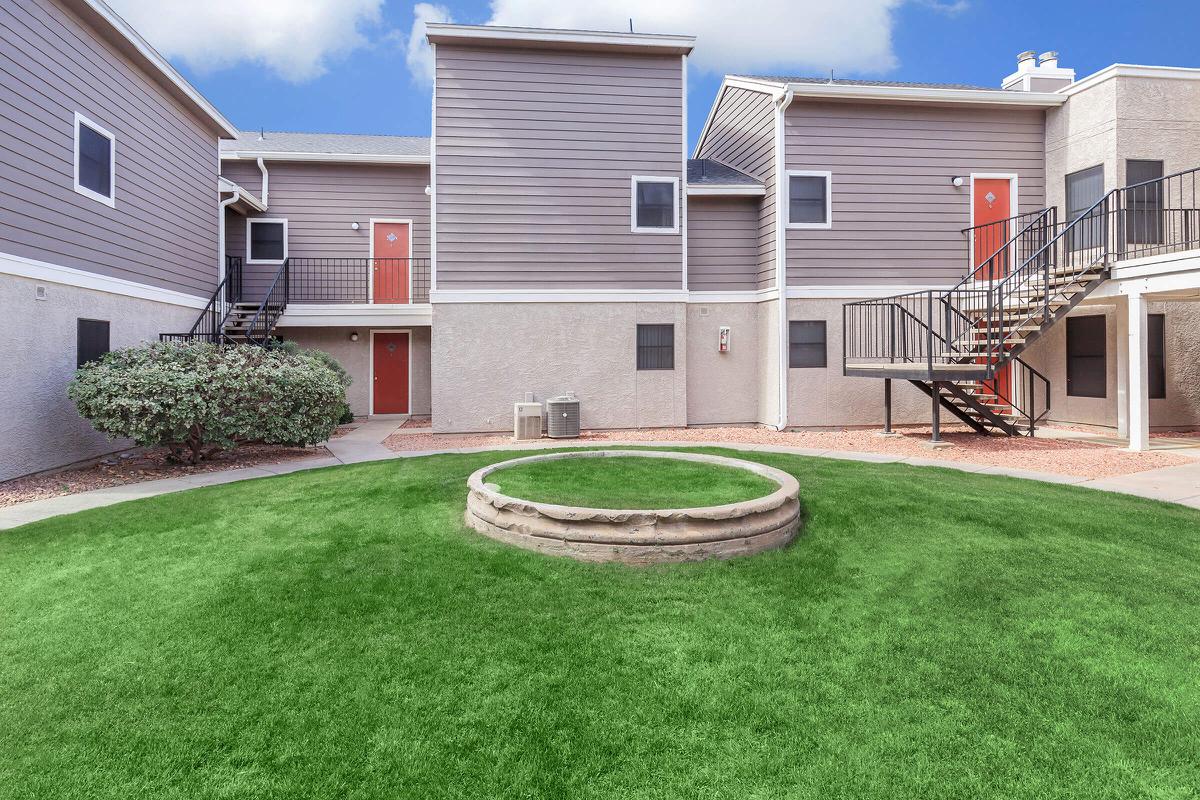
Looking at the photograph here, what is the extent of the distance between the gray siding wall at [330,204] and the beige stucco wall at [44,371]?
550 cm

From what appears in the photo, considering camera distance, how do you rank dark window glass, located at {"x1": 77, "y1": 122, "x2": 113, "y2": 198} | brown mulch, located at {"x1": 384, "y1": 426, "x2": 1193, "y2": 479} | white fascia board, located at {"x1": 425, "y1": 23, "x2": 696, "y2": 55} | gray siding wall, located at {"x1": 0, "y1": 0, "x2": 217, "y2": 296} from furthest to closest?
white fascia board, located at {"x1": 425, "y1": 23, "x2": 696, "y2": 55}
dark window glass, located at {"x1": 77, "y1": 122, "x2": 113, "y2": 198}
brown mulch, located at {"x1": 384, "y1": 426, "x2": 1193, "y2": 479}
gray siding wall, located at {"x1": 0, "y1": 0, "x2": 217, "y2": 296}

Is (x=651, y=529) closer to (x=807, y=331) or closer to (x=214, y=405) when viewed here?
(x=214, y=405)

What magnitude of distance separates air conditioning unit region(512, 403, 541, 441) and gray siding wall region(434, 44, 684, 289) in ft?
7.66

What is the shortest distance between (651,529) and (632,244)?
27.9 ft

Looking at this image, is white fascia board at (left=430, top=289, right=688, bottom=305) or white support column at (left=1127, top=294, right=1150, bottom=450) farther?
white fascia board at (left=430, top=289, right=688, bottom=305)

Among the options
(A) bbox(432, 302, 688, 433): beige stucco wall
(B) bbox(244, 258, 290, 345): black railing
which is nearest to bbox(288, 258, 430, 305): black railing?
(B) bbox(244, 258, 290, 345): black railing

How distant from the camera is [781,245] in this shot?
11.8 metres

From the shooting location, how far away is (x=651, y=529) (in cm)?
435

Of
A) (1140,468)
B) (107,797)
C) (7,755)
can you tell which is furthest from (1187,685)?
(1140,468)

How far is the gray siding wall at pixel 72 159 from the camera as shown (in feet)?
25.3

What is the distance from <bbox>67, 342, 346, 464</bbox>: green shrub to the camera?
7.91 meters

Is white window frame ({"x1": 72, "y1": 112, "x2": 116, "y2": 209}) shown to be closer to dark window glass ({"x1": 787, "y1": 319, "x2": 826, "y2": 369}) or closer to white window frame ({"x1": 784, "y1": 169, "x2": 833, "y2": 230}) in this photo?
white window frame ({"x1": 784, "y1": 169, "x2": 833, "y2": 230})

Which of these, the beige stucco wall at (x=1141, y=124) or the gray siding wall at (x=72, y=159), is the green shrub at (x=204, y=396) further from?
the beige stucco wall at (x=1141, y=124)

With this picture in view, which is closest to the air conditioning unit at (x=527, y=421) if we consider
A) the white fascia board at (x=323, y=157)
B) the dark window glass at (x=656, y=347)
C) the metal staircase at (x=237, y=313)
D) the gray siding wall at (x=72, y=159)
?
the dark window glass at (x=656, y=347)
